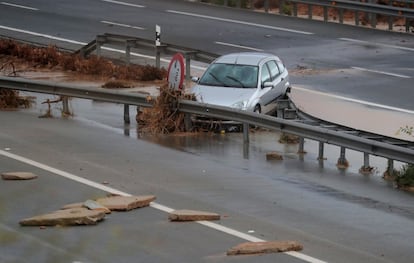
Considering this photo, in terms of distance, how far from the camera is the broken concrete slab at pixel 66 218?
504 inches

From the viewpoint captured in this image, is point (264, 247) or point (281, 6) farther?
point (281, 6)

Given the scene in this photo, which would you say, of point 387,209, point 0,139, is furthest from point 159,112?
point 387,209

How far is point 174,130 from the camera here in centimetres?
2117

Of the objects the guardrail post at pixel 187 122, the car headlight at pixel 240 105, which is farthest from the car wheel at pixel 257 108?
the guardrail post at pixel 187 122

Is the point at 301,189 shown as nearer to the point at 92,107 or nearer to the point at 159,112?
the point at 159,112

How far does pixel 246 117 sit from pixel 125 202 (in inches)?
243

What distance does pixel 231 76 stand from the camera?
24.5 meters

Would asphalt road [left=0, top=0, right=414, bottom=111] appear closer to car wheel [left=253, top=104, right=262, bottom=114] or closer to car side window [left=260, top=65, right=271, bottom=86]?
car side window [left=260, top=65, right=271, bottom=86]

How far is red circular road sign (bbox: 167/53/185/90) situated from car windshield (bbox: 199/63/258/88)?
305cm

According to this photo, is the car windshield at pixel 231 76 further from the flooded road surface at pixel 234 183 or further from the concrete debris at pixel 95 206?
the concrete debris at pixel 95 206

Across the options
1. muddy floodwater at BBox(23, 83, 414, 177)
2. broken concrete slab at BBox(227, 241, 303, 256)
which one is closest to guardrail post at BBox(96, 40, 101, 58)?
muddy floodwater at BBox(23, 83, 414, 177)

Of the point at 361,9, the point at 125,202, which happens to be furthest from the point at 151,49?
the point at 125,202

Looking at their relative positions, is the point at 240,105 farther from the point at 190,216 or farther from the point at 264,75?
the point at 190,216

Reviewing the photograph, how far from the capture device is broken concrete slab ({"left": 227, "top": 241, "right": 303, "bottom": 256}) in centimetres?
1180
